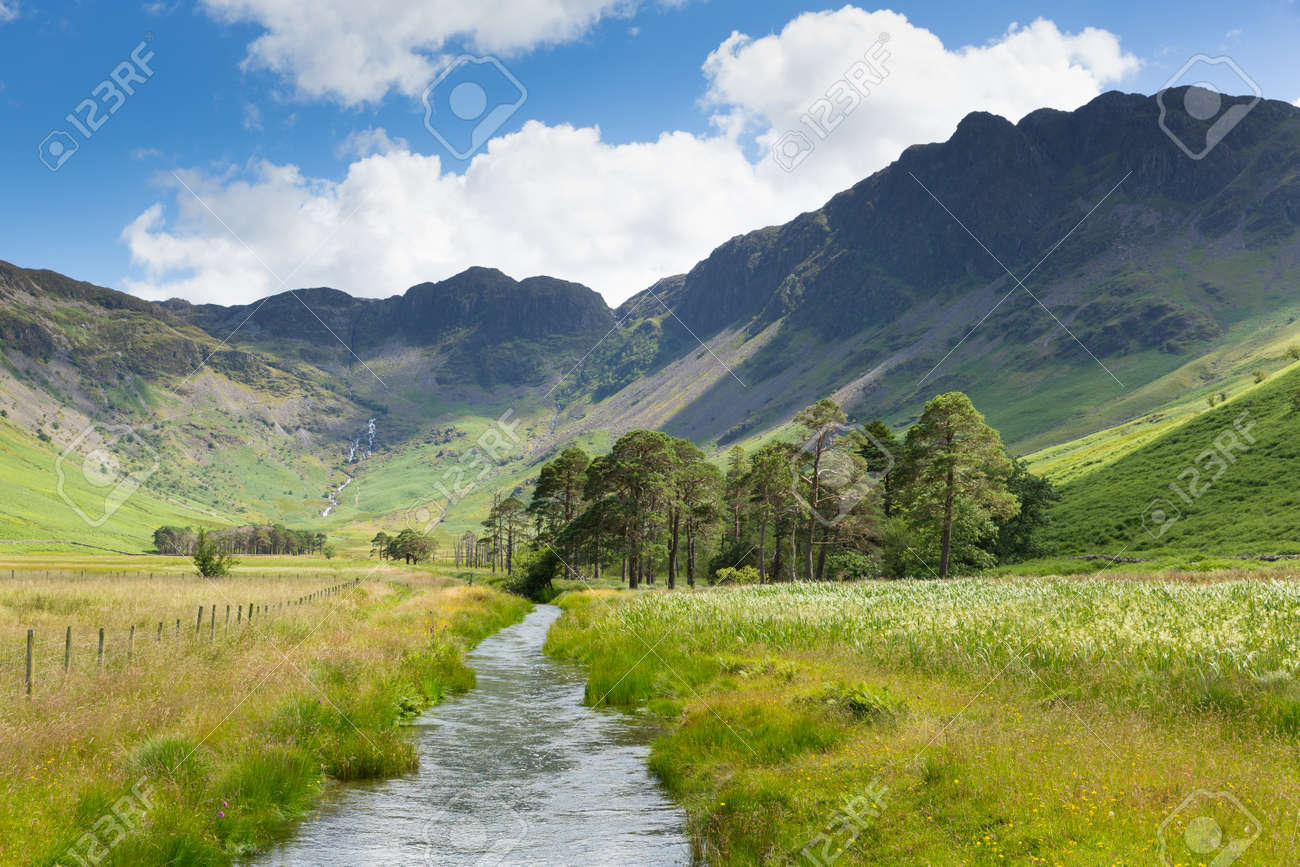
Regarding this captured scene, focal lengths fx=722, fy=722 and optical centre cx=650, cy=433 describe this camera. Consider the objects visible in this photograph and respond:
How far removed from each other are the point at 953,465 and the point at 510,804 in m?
48.9

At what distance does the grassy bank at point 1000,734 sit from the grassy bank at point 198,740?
6771mm

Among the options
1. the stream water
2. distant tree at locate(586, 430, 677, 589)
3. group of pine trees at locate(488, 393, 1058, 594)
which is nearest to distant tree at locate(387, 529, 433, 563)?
group of pine trees at locate(488, 393, 1058, 594)

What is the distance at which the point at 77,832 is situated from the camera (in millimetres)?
8938

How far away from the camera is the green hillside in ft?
206

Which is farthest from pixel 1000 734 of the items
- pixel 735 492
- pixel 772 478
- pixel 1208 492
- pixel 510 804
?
pixel 1208 492

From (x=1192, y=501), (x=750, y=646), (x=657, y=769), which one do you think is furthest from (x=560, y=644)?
(x=1192, y=501)

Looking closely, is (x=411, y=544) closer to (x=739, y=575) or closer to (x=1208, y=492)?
(x=739, y=575)

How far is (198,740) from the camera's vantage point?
12.4m

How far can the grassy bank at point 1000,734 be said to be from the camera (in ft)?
27.8

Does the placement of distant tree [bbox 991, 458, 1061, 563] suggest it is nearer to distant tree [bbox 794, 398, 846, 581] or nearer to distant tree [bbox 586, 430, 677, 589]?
distant tree [bbox 794, 398, 846, 581]

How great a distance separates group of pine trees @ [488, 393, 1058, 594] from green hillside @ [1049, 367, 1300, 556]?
28.4 ft

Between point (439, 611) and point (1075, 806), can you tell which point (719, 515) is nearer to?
point (439, 611)

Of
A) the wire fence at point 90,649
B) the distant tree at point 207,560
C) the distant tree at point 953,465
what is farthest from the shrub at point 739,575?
the wire fence at point 90,649

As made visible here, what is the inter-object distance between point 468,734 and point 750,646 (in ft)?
34.2
